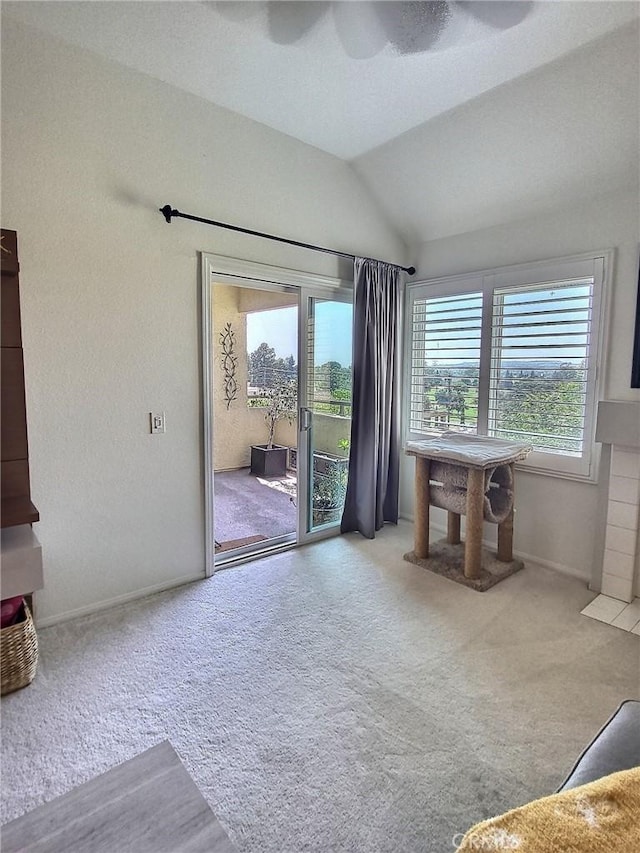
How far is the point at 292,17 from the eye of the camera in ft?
6.47

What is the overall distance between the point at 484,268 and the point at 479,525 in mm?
1902

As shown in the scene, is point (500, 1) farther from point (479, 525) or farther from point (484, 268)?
point (479, 525)

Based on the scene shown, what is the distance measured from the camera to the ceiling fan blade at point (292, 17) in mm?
1911

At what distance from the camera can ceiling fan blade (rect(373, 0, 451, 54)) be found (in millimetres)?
1856

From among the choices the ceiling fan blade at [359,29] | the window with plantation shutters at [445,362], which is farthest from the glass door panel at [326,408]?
the ceiling fan blade at [359,29]

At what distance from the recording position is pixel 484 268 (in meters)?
3.42

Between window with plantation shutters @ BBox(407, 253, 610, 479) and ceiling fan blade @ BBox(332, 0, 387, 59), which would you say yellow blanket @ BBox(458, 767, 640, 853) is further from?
ceiling fan blade @ BBox(332, 0, 387, 59)

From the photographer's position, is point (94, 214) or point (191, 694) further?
point (94, 214)

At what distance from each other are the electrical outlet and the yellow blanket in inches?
92.2

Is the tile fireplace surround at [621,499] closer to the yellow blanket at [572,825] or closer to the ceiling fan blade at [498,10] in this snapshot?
the ceiling fan blade at [498,10]

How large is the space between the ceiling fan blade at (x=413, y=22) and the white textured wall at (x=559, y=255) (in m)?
1.48

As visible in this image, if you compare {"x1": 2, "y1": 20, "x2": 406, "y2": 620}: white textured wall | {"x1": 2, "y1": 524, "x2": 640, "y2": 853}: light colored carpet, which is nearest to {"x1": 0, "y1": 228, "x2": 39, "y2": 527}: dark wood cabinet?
{"x1": 2, "y1": 20, "x2": 406, "y2": 620}: white textured wall

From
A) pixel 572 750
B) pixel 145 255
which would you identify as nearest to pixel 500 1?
pixel 145 255

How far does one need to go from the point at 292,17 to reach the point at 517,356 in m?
2.35
